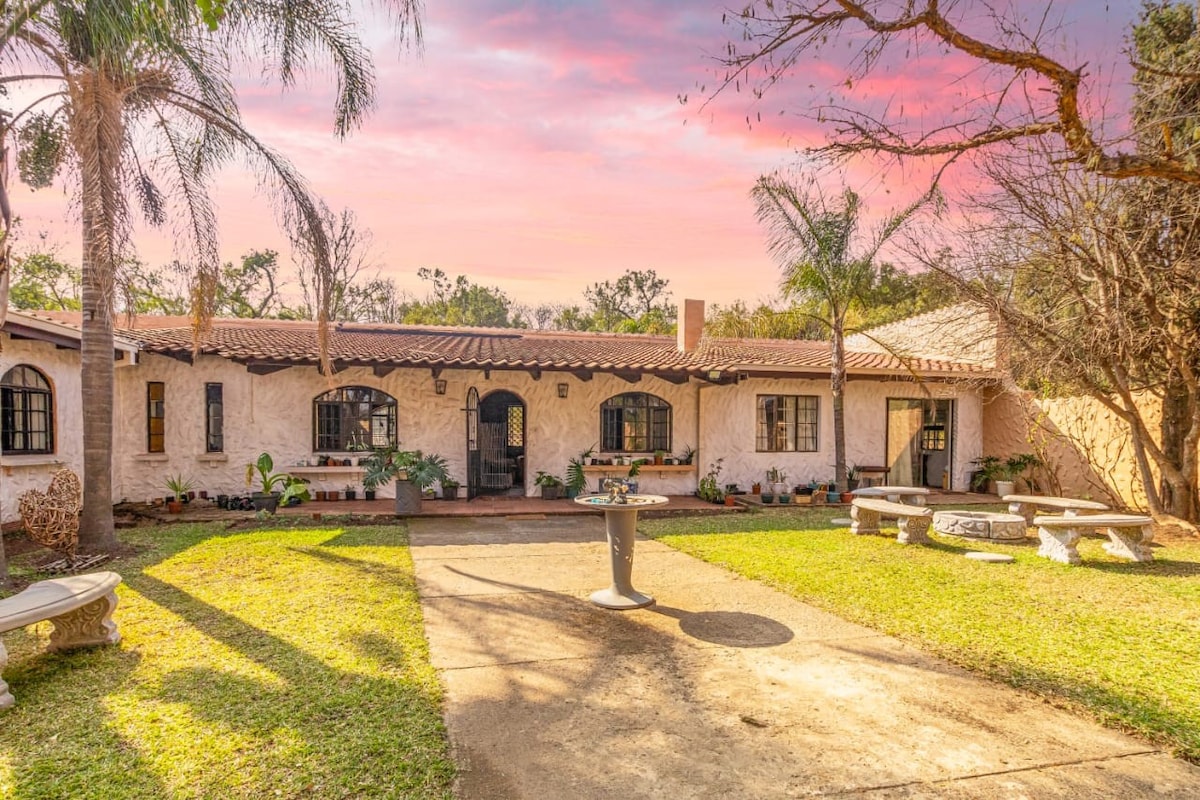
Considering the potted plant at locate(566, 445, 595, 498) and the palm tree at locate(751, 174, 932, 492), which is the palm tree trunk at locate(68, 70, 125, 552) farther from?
the palm tree at locate(751, 174, 932, 492)

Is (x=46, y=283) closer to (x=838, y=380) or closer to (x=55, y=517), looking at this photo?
(x=55, y=517)

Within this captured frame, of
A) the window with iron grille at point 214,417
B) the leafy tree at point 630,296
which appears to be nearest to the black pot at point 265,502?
the window with iron grille at point 214,417

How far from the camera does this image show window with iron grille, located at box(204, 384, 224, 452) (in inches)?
481

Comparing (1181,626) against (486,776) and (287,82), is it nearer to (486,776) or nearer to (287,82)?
(486,776)

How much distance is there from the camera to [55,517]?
25.1ft

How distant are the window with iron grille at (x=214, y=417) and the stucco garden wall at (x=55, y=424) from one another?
73.4 inches

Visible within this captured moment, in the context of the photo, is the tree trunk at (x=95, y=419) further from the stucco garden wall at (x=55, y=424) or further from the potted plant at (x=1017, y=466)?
the potted plant at (x=1017, y=466)

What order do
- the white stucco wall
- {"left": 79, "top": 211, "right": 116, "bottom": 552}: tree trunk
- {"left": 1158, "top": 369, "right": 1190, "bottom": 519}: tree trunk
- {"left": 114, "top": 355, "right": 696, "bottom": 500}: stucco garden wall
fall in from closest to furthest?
{"left": 79, "top": 211, "right": 116, "bottom": 552}: tree trunk < {"left": 1158, "top": 369, "right": 1190, "bottom": 519}: tree trunk < the white stucco wall < {"left": 114, "top": 355, "right": 696, "bottom": 500}: stucco garden wall

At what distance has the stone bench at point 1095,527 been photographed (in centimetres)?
815

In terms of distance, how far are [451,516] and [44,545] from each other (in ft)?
17.4

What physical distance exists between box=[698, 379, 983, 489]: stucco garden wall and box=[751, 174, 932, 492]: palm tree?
2.47m

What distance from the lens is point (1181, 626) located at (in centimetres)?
571

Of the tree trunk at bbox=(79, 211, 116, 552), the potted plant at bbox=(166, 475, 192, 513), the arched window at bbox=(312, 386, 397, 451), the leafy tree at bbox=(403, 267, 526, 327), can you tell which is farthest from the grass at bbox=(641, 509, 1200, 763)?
the leafy tree at bbox=(403, 267, 526, 327)

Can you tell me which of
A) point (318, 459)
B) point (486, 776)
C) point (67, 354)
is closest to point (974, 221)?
point (486, 776)
